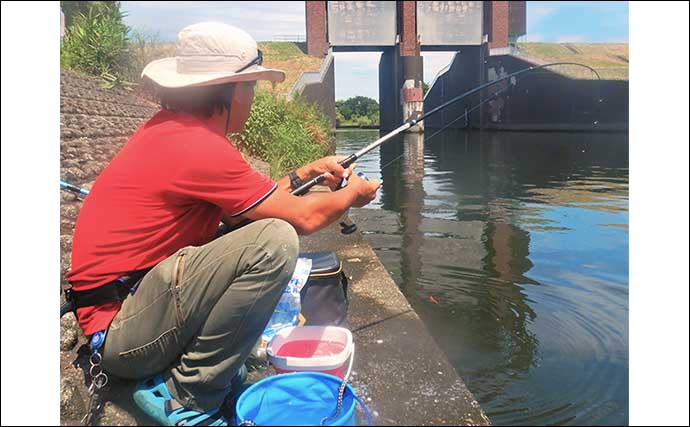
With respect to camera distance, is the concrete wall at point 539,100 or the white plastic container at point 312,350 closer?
the white plastic container at point 312,350

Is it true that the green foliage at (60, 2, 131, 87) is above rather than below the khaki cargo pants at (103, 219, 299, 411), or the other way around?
above

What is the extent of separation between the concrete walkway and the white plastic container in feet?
0.59

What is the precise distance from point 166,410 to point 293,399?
0.46m

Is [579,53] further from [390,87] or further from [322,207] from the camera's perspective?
[322,207]

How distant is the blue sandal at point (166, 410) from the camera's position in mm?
2074

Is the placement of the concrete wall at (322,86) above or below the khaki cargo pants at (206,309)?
above

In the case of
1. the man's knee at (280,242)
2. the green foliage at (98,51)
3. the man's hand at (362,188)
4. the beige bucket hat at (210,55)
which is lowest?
the man's knee at (280,242)

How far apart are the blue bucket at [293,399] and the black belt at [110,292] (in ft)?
1.91

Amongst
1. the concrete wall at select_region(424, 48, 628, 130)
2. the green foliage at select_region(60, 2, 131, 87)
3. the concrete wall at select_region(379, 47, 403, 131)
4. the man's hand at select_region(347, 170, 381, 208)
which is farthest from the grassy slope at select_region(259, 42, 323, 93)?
the man's hand at select_region(347, 170, 381, 208)

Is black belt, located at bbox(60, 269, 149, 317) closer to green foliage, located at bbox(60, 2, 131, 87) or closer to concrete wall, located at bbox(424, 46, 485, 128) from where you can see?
green foliage, located at bbox(60, 2, 131, 87)

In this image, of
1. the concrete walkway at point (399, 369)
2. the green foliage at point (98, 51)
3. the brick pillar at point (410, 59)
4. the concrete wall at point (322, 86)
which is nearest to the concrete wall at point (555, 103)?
the brick pillar at point (410, 59)

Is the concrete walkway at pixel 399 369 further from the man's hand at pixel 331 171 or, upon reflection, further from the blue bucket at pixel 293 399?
the man's hand at pixel 331 171

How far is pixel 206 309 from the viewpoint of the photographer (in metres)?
2.03

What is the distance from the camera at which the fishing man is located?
201 centimetres
